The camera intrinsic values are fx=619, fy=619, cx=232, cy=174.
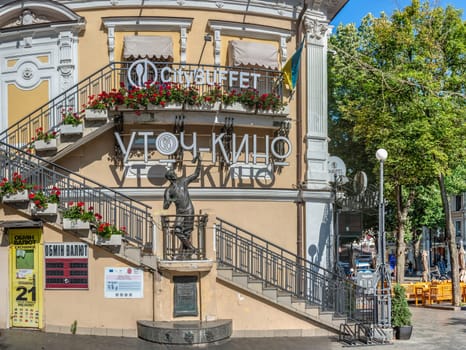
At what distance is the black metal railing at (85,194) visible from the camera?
48.5 ft

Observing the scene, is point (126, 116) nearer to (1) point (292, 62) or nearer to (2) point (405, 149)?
(1) point (292, 62)

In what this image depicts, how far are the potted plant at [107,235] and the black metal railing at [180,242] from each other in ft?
3.49

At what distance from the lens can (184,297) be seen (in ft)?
46.1

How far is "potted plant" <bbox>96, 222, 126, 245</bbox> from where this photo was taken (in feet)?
45.5

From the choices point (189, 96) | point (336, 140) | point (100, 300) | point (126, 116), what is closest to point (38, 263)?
point (100, 300)

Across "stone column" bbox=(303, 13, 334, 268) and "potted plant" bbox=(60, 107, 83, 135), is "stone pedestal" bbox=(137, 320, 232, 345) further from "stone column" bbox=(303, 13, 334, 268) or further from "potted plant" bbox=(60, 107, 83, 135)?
"potted plant" bbox=(60, 107, 83, 135)

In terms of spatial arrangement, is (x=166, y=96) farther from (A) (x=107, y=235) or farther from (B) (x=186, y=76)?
(A) (x=107, y=235)

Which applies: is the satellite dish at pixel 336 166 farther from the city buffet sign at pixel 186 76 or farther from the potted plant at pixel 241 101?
the city buffet sign at pixel 186 76

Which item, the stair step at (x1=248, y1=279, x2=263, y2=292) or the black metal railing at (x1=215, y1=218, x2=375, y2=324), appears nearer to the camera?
the stair step at (x1=248, y1=279, x2=263, y2=292)

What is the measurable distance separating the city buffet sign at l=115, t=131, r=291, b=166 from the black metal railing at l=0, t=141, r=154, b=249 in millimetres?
1414

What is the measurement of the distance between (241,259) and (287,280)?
147 cm

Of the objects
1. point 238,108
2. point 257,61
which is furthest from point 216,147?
point 257,61

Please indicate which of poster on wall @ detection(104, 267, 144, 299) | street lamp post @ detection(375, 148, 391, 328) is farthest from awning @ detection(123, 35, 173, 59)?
street lamp post @ detection(375, 148, 391, 328)

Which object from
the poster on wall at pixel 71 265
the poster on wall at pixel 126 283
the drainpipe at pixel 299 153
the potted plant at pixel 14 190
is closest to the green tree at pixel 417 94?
the drainpipe at pixel 299 153
